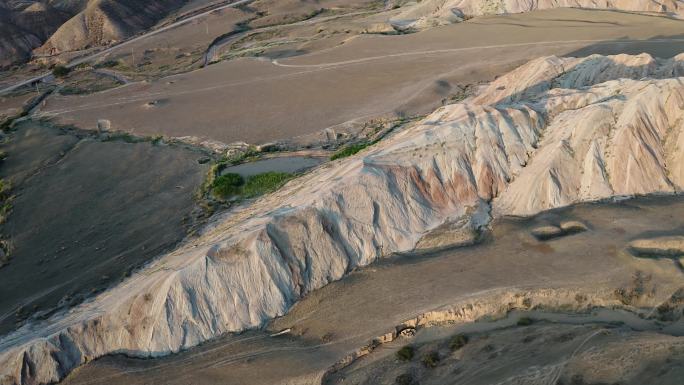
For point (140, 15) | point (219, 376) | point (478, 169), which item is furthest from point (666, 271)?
point (140, 15)

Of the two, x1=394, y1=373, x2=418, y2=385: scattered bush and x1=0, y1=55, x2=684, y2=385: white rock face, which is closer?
x1=394, y1=373, x2=418, y2=385: scattered bush

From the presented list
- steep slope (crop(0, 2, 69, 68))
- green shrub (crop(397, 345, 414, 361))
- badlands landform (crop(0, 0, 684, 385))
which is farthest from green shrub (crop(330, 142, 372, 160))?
steep slope (crop(0, 2, 69, 68))

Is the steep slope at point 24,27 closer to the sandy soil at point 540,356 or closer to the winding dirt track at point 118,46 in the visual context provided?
the winding dirt track at point 118,46

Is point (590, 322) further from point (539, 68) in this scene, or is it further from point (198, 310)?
point (539, 68)

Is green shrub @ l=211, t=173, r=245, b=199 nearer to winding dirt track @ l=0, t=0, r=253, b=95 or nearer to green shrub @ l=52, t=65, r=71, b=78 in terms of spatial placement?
winding dirt track @ l=0, t=0, r=253, b=95

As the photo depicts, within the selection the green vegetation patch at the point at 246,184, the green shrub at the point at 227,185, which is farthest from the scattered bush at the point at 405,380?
the green shrub at the point at 227,185

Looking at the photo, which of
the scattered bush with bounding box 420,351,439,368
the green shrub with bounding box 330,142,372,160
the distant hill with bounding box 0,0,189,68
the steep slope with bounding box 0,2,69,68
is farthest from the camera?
the distant hill with bounding box 0,0,189,68
